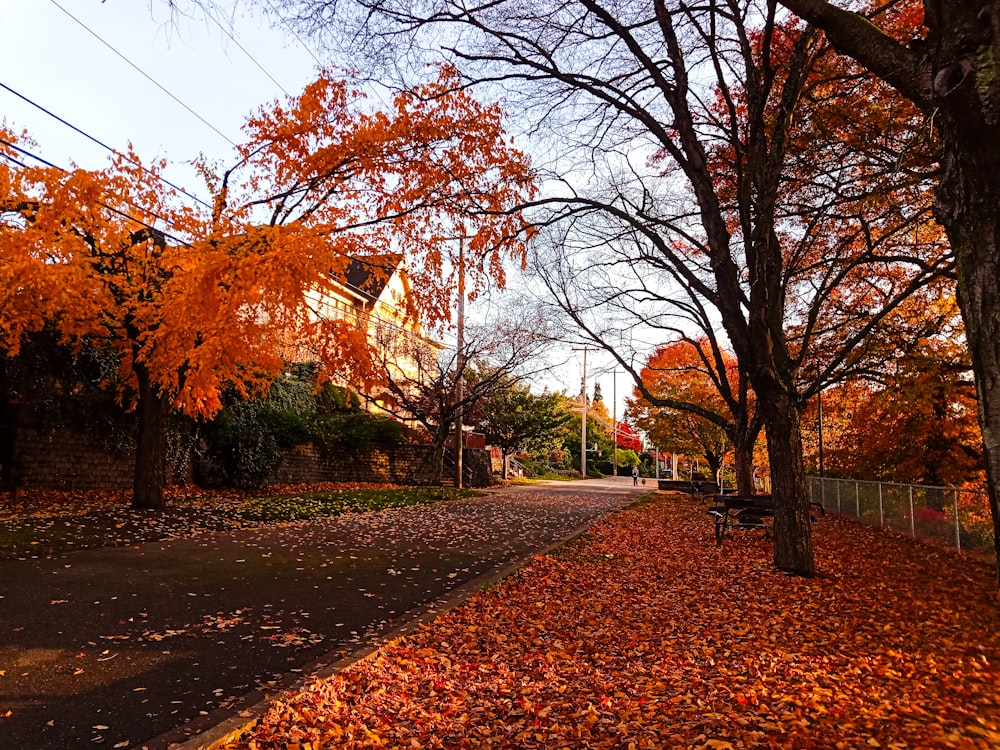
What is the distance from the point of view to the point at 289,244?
10711mm

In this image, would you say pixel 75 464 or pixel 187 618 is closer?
pixel 187 618

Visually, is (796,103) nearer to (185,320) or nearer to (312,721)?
(312,721)

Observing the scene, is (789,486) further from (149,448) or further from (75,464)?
(75,464)

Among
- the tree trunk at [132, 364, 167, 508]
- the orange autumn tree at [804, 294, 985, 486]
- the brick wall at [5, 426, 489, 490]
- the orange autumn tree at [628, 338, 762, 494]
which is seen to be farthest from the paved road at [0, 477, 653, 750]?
the orange autumn tree at [628, 338, 762, 494]

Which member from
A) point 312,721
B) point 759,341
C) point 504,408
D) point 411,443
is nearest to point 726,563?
point 759,341

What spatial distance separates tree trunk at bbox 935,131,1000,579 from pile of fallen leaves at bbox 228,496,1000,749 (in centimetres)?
148

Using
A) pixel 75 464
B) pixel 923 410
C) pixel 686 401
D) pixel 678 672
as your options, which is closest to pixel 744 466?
pixel 923 410

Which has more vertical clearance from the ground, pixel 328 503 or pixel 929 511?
pixel 929 511

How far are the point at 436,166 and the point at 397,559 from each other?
6.69m

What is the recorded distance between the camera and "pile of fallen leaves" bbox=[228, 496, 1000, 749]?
370 cm

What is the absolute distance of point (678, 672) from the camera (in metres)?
4.80

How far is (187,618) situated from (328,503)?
11202mm

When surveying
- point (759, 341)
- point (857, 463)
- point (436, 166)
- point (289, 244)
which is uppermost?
point (436, 166)

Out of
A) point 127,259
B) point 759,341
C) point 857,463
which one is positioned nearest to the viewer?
point 759,341
